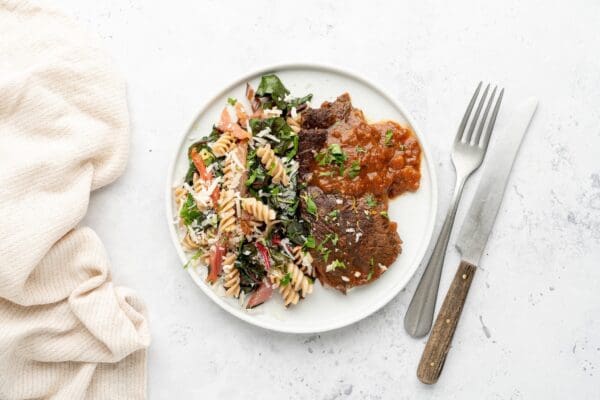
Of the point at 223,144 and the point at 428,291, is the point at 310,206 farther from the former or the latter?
the point at 428,291

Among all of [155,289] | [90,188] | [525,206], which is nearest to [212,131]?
[90,188]

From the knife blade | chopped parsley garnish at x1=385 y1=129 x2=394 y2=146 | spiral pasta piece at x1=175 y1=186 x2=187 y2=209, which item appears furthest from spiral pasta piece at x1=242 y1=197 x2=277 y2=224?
the knife blade

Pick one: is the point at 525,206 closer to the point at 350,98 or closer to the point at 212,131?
the point at 350,98

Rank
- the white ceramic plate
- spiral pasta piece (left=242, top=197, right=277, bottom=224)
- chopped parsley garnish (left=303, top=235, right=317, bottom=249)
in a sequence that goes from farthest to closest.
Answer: the white ceramic plate < chopped parsley garnish (left=303, top=235, right=317, bottom=249) < spiral pasta piece (left=242, top=197, right=277, bottom=224)

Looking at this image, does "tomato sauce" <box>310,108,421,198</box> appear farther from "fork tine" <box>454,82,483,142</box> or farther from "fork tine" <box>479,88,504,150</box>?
"fork tine" <box>479,88,504,150</box>

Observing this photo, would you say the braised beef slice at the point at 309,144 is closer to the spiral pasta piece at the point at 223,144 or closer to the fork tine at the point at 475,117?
the spiral pasta piece at the point at 223,144
